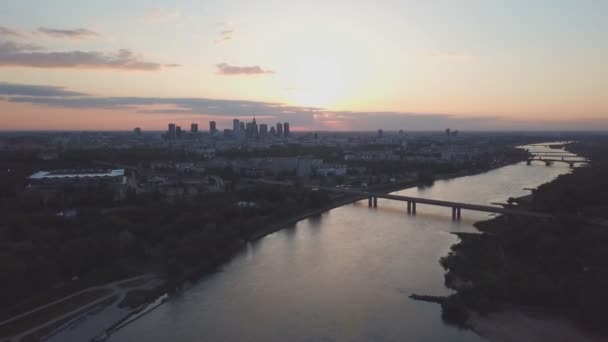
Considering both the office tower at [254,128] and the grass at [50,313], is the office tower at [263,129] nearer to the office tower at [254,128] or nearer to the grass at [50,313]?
the office tower at [254,128]

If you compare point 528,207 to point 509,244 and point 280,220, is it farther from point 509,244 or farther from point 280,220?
point 280,220

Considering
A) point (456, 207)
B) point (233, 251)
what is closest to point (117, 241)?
point (233, 251)

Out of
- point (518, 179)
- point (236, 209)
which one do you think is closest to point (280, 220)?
point (236, 209)

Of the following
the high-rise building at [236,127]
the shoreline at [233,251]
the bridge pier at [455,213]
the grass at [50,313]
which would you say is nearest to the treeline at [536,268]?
the bridge pier at [455,213]

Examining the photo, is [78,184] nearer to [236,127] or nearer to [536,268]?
[536,268]

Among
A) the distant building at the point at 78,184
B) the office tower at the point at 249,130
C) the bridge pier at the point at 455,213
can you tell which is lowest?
the bridge pier at the point at 455,213

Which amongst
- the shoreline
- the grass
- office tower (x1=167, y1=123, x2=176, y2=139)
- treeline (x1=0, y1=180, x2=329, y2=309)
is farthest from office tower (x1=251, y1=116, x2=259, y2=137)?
the grass
